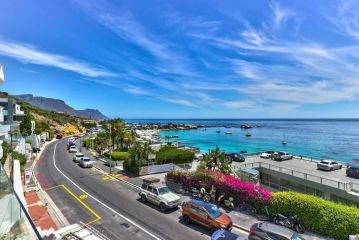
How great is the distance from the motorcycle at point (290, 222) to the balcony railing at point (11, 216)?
1836 centimetres

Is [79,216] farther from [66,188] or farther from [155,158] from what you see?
[155,158]

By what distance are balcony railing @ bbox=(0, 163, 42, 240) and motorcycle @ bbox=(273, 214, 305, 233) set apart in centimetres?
1836

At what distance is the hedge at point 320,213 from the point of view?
17.0m

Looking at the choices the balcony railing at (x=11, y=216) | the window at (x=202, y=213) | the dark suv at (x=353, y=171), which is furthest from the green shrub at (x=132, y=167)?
the balcony railing at (x=11, y=216)

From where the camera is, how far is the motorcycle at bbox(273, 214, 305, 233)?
1885cm

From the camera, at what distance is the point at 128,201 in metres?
25.8

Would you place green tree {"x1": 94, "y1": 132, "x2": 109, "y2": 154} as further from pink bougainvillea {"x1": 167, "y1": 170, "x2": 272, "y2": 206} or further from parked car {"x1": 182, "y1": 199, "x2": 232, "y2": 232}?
parked car {"x1": 182, "y1": 199, "x2": 232, "y2": 232}

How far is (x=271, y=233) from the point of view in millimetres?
15391

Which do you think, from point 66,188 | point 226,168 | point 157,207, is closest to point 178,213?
point 157,207

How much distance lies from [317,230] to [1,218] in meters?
19.1

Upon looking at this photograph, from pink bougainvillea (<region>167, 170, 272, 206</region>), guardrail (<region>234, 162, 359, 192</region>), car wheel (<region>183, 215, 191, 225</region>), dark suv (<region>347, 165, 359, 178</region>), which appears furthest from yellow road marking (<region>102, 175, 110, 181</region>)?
dark suv (<region>347, 165, 359, 178</region>)

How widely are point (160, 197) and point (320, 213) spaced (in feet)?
41.9

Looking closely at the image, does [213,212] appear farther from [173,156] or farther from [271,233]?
[173,156]

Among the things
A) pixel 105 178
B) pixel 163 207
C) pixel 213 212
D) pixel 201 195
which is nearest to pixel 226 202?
pixel 201 195
